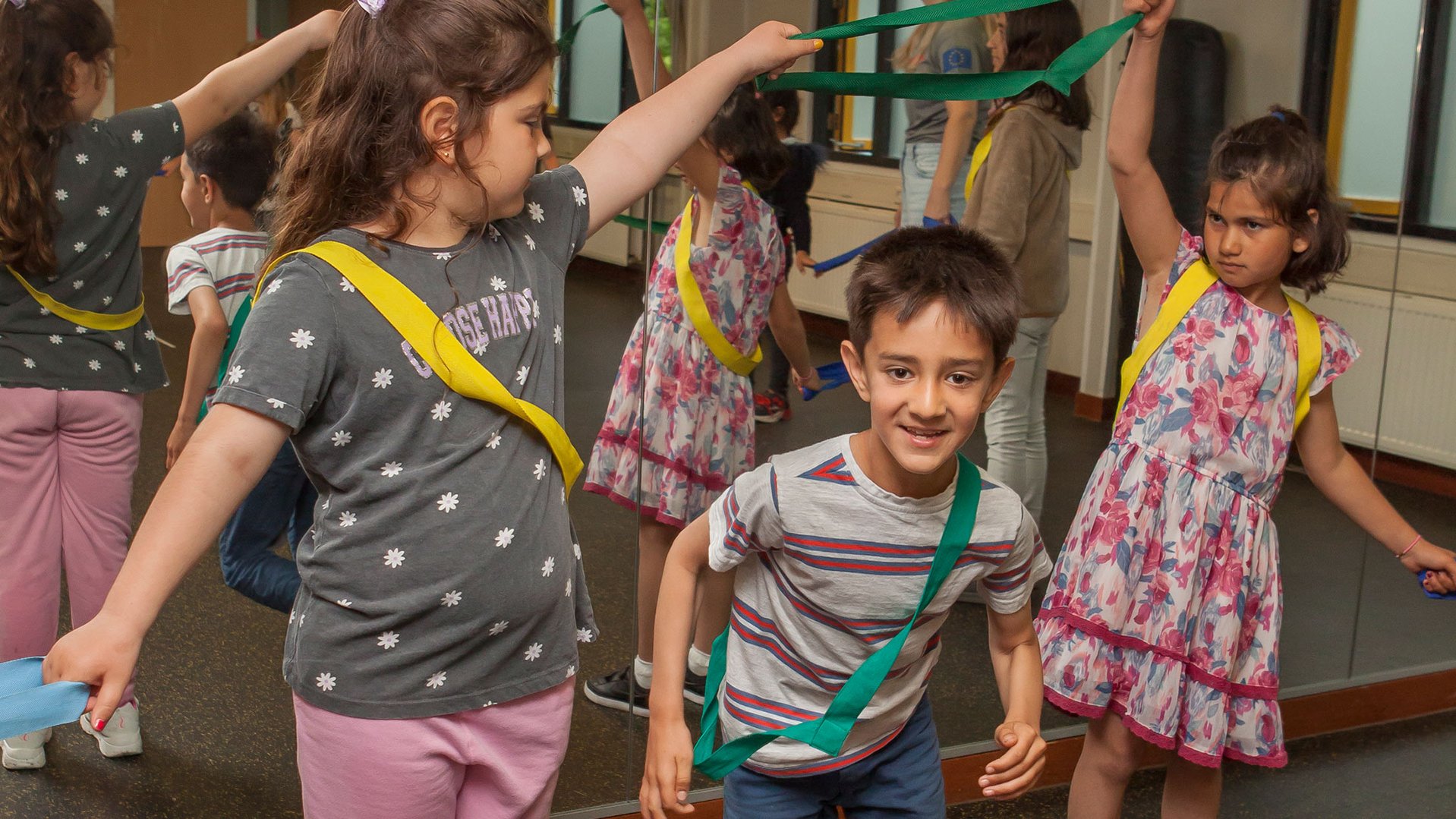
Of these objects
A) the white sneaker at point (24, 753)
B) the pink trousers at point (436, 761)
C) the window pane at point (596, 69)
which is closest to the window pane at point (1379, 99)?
the window pane at point (596, 69)

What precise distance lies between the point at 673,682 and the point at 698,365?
3.42 feet

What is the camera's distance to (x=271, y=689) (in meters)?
2.88

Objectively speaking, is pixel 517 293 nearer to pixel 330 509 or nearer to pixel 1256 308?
pixel 330 509

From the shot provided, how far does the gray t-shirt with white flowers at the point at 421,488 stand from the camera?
133cm

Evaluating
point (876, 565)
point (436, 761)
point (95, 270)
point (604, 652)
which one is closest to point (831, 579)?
point (876, 565)

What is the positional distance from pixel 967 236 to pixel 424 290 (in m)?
0.71

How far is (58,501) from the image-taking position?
8.14ft

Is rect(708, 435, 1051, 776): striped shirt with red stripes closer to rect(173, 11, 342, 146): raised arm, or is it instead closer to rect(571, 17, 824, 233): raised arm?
rect(571, 17, 824, 233): raised arm

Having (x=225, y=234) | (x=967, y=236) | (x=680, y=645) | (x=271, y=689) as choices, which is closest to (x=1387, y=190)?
(x=967, y=236)

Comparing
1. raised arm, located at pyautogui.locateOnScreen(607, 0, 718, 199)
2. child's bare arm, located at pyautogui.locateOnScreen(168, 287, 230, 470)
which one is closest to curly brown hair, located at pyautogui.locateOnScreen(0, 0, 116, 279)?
A: child's bare arm, located at pyautogui.locateOnScreen(168, 287, 230, 470)

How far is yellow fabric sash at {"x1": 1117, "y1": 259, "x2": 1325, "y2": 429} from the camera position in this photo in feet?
7.36

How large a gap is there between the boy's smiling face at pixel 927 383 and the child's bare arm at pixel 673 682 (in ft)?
0.94

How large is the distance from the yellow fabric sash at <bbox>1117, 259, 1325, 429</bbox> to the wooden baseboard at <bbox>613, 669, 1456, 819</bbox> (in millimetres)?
999

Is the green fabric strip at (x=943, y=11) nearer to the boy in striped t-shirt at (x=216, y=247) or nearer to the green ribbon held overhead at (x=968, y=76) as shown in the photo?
the green ribbon held overhead at (x=968, y=76)
